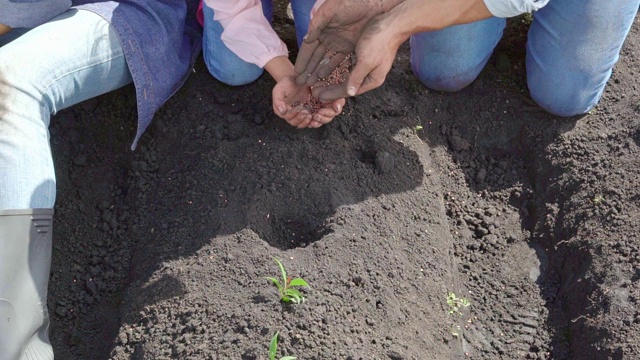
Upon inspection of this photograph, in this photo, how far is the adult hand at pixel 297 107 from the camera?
235cm

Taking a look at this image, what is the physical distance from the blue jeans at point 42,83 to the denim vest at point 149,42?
0.04 metres

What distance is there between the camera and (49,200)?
82.3 inches

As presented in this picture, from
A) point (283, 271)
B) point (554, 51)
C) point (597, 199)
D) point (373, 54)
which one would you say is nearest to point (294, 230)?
point (283, 271)

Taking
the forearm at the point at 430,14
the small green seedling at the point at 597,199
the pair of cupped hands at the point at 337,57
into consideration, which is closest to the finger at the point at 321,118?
the pair of cupped hands at the point at 337,57

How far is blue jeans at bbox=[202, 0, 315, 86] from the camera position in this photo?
2.55 metres

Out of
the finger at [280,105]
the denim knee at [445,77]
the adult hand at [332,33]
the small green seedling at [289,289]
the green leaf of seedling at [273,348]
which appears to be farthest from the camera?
the denim knee at [445,77]

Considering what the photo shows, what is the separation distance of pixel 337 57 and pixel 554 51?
82 centimetres

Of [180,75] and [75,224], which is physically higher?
[180,75]

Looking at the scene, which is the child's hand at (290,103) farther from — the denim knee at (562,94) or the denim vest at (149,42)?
the denim knee at (562,94)

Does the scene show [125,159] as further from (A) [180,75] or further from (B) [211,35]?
(B) [211,35]

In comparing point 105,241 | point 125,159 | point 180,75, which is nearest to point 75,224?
point 105,241

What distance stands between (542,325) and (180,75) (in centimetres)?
139

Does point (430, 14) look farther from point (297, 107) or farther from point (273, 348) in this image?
point (273, 348)

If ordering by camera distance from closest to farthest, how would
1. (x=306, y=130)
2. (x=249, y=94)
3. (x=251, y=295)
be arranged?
(x=251, y=295) < (x=306, y=130) < (x=249, y=94)
